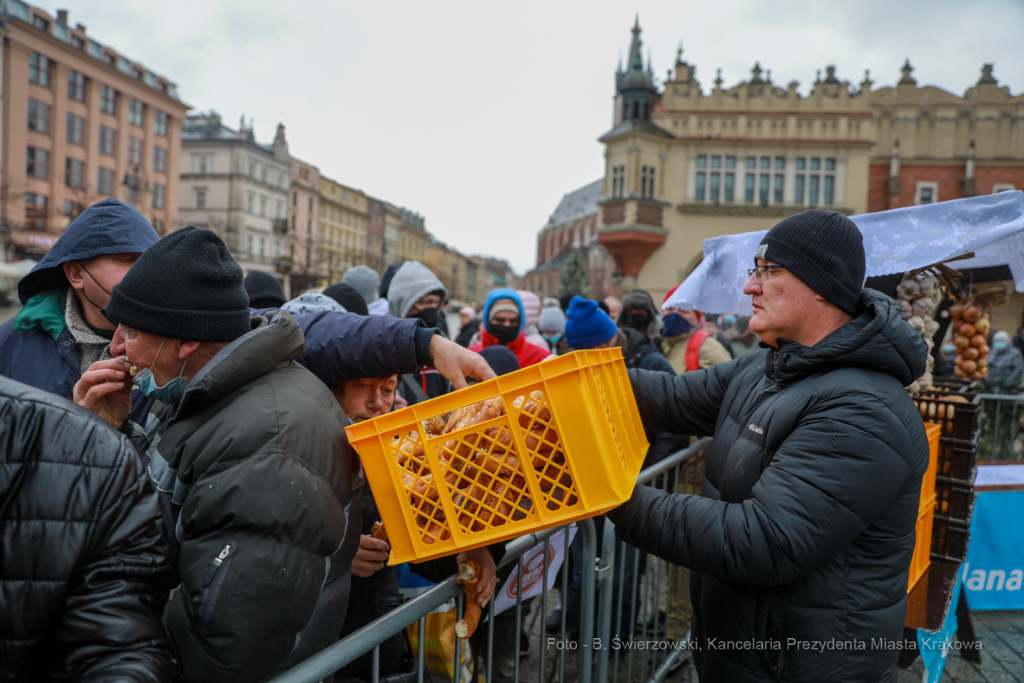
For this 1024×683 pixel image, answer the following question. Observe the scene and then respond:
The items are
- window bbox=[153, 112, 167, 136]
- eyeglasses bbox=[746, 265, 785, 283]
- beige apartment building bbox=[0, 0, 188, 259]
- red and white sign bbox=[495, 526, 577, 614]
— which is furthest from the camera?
window bbox=[153, 112, 167, 136]

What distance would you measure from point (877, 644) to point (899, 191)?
3637 centimetres

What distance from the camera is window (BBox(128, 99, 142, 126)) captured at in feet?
167

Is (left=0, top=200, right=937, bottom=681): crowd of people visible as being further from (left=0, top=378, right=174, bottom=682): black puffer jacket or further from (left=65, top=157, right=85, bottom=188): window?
(left=65, top=157, right=85, bottom=188): window

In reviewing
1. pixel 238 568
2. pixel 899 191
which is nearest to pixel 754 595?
pixel 238 568

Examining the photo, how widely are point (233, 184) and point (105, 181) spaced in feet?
61.7

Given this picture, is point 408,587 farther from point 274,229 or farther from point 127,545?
point 274,229

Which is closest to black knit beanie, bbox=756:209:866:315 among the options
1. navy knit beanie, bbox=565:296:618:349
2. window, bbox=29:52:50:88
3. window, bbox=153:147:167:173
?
navy knit beanie, bbox=565:296:618:349

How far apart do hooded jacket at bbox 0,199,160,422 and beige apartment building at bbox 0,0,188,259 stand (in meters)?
36.7

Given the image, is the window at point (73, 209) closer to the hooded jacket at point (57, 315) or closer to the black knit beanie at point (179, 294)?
the hooded jacket at point (57, 315)

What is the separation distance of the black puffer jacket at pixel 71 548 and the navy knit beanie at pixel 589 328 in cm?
326

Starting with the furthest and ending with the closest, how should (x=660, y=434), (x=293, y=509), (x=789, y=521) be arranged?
(x=660, y=434)
(x=789, y=521)
(x=293, y=509)

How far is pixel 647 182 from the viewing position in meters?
30.2

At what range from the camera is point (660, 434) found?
4367 millimetres

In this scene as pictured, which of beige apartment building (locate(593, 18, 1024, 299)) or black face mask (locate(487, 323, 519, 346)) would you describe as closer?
black face mask (locate(487, 323, 519, 346))
